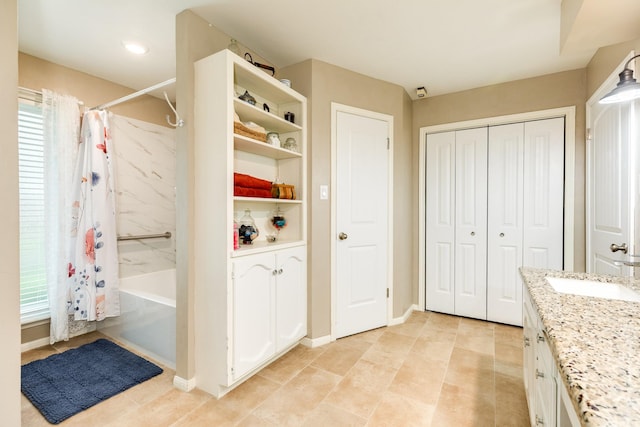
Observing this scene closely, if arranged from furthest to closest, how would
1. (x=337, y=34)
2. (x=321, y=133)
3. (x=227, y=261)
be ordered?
(x=321, y=133) < (x=337, y=34) < (x=227, y=261)

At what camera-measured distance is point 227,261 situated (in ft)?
5.62

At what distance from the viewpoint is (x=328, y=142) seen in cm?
252

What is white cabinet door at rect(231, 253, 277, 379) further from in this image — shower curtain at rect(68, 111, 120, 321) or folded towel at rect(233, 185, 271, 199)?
shower curtain at rect(68, 111, 120, 321)

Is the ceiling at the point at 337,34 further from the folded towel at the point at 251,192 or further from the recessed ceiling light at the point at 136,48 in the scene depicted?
the folded towel at the point at 251,192

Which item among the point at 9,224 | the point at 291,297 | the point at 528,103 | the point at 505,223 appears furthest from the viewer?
the point at 505,223

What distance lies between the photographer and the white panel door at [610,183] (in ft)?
5.81

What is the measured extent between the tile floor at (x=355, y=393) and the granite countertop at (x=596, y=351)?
975mm

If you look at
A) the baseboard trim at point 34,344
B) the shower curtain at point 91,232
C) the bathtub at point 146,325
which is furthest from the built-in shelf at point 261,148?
the baseboard trim at point 34,344

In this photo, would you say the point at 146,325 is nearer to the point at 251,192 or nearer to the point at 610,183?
the point at 251,192

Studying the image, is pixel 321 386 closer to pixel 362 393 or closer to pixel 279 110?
pixel 362 393

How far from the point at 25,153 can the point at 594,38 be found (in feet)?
13.0

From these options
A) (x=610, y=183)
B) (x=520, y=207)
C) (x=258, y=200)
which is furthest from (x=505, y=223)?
(x=258, y=200)

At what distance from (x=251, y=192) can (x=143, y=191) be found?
5.77 ft

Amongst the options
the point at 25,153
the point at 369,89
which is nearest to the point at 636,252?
the point at 369,89
